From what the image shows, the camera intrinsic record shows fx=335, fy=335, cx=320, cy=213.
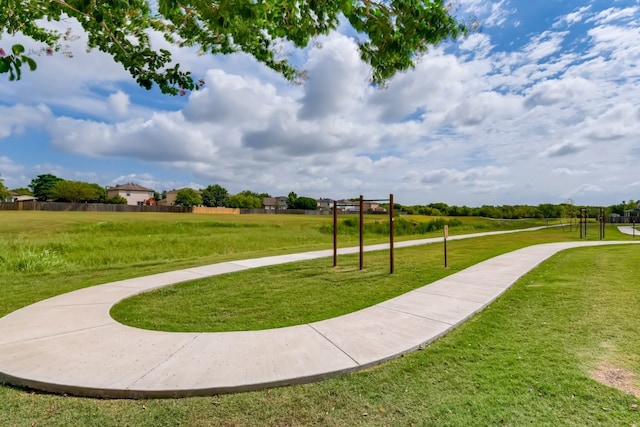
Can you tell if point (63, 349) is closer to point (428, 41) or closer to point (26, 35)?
point (26, 35)

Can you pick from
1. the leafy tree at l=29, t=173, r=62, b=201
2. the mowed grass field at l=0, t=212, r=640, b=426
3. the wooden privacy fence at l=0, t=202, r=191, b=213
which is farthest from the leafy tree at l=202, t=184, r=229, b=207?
the mowed grass field at l=0, t=212, r=640, b=426

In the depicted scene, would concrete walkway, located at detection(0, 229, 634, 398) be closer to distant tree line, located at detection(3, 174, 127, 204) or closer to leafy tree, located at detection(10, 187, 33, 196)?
distant tree line, located at detection(3, 174, 127, 204)

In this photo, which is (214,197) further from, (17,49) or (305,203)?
(17,49)

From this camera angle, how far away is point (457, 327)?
4.10 meters

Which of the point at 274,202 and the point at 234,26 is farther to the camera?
the point at 274,202

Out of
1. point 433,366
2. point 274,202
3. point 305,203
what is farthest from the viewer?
point 274,202

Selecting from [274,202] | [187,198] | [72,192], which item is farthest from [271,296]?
[274,202]

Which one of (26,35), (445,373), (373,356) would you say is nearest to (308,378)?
(373,356)

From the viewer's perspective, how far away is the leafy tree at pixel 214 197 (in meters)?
98.9

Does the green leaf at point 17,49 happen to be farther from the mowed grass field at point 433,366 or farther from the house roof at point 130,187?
the house roof at point 130,187

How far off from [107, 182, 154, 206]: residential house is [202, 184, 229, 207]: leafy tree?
15965 millimetres

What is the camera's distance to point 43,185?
83812mm

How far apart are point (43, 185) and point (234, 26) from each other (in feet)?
347

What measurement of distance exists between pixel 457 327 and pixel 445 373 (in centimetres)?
130
